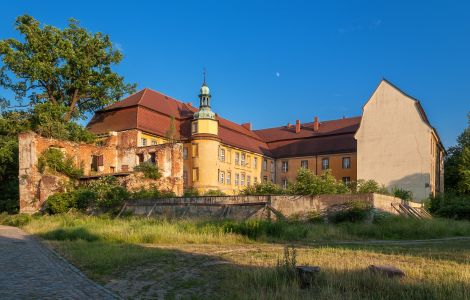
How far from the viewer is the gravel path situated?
8281 mm

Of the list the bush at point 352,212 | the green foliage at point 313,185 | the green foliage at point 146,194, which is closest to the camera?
the bush at point 352,212

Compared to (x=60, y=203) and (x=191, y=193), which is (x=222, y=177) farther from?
(x=60, y=203)

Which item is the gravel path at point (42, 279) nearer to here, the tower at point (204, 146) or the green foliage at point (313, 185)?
the green foliage at point (313, 185)

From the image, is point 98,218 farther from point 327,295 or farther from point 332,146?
point 332,146

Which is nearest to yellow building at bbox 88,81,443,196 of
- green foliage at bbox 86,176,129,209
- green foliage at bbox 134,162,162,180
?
green foliage at bbox 134,162,162,180

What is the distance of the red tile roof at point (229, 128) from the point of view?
164 feet

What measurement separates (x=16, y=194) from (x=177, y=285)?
123 ft

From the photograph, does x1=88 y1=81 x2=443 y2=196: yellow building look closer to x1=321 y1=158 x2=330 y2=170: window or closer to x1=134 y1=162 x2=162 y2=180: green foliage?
x1=321 y1=158 x2=330 y2=170: window

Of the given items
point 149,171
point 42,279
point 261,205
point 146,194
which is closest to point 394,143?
point 149,171

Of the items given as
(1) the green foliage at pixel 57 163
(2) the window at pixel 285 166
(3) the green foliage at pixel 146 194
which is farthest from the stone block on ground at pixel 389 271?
(2) the window at pixel 285 166

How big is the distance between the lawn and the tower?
99.9ft

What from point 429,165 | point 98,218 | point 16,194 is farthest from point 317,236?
point 16,194

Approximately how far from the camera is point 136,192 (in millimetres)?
32219

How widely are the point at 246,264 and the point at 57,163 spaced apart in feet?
97.2
